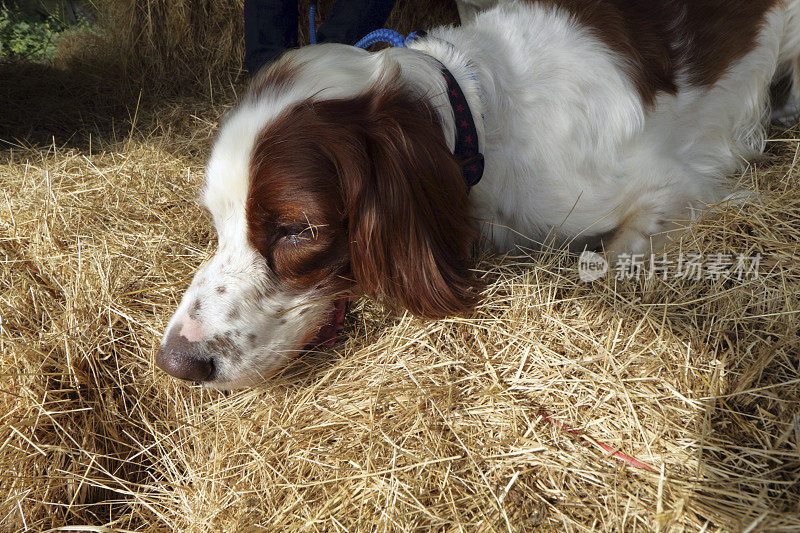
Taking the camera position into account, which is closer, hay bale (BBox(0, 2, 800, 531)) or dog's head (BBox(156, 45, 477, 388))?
hay bale (BBox(0, 2, 800, 531))

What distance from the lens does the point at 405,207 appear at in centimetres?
152

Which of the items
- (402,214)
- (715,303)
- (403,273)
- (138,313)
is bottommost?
(138,313)

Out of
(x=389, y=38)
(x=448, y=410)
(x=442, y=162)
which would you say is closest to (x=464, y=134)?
(x=442, y=162)

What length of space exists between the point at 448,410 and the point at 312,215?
64 cm

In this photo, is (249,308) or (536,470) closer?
(536,470)

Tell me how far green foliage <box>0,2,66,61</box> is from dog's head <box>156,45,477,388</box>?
432 cm

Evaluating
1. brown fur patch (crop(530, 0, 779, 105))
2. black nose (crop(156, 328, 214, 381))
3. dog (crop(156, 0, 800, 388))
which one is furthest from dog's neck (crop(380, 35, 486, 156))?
black nose (crop(156, 328, 214, 381))

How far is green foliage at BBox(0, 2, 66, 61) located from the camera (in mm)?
4652

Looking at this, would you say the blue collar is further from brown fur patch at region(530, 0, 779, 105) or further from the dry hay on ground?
brown fur patch at region(530, 0, 779, 105)

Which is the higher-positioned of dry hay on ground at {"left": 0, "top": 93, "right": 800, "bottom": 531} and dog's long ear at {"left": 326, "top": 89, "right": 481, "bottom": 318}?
dog's long ear at {"left": 326, "top": 89, "right": 481, "bottom": 318}

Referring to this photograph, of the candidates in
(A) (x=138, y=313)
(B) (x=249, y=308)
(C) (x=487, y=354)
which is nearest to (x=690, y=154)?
(C) (x=487, y=354)

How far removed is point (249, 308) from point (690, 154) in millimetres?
1826

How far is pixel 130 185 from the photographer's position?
2547mm

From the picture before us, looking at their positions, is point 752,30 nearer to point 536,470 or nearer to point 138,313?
point 536,470
